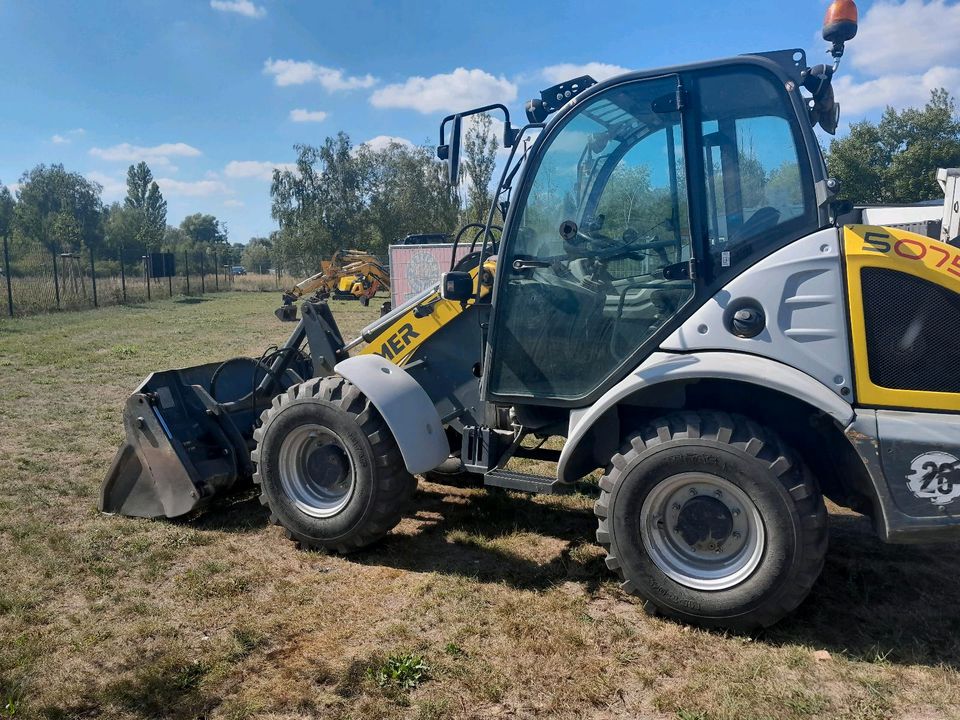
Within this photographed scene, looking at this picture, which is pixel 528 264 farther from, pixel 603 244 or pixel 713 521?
pixel 713 521

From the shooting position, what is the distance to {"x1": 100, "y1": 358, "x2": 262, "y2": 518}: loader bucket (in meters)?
4.73

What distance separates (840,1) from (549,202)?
168cm

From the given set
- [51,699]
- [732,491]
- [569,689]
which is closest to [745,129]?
[732,491]

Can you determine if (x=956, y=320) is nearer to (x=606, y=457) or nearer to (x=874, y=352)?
(x=874, y=352)

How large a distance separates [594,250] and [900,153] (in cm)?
3967

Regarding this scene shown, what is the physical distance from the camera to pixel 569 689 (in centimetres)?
304

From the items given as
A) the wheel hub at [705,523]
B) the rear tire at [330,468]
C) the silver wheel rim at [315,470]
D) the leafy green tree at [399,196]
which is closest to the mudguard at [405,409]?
the rear tire at [330,468]

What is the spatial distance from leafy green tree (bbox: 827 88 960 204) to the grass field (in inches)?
1358

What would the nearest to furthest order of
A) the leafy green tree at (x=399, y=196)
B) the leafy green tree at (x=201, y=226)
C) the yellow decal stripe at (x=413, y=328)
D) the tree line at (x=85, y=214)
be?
1. the yellow decal stripe at (x=413, y=328)
2. the leafy green tree at (x=399, y=196)
3. the tree line at (x=85, y=214)
4. the leafy green tree at (x=201, y=226)

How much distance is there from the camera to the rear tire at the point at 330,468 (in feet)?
13.8

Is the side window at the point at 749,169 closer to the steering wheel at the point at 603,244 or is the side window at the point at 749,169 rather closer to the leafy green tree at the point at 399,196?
the steering wheel at the point at 603,244

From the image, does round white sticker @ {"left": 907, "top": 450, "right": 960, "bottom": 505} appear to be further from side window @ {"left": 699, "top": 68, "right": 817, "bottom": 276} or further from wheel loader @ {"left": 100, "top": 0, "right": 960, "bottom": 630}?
side window @ {"left": 699, "top": 68, "right": 817, "bottom": 276}

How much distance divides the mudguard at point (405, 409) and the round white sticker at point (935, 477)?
8.04 feet

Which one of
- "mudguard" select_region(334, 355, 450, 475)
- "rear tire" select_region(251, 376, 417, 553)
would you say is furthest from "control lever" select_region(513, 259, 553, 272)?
"rear tire" select_region(251, 376, 417, 553)
